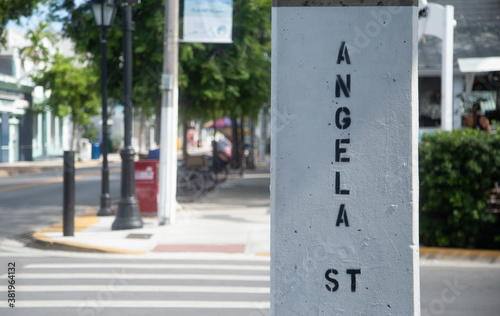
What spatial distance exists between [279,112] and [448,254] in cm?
734

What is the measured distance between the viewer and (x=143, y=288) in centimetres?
724

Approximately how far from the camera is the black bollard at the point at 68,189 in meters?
10.6

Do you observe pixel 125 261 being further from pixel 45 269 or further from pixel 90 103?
pixel 90 103

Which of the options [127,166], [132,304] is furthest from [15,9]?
[132,304]

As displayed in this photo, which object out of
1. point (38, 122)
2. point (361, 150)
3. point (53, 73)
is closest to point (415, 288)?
point (361, 150)

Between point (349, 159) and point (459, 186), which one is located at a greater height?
point (349, 159)

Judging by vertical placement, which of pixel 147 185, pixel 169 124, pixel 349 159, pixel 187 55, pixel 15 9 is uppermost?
pixel 15 9

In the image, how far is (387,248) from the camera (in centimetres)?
255

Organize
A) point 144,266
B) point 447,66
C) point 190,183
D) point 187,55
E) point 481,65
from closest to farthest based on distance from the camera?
point 144,266 → point 447,66 → point 481,65 → point 187,55 → point 190,183

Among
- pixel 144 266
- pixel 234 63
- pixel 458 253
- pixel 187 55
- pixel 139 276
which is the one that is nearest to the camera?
pixel 139 276

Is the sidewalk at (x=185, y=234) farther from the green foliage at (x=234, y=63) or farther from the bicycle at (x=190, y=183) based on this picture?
the green foliage at (x=234, y=63)

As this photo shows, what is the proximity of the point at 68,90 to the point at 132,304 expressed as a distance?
116ft

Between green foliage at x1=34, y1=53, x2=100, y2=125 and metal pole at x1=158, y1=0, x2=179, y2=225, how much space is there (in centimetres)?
2738

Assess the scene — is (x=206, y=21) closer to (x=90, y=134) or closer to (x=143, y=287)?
(x=143, y=287)
